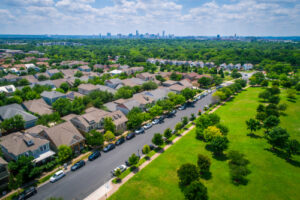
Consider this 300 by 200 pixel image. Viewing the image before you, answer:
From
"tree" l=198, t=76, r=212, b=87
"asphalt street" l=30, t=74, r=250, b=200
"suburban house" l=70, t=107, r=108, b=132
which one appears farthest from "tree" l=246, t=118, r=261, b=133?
"tree" l=198, t=76, r=212, b=87

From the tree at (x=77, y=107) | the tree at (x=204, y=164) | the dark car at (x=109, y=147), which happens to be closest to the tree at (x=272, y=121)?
the tree at (x=204, y=164)

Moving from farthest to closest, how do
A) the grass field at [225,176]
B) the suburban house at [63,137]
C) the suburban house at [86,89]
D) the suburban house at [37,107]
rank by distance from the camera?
the suburban house at [86,89]
the suburban house at [37,107]
the suburban house at [63,137]
the grass field at [225,176]

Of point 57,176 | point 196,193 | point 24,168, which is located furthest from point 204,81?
point 24,168

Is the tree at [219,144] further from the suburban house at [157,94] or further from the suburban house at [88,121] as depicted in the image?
the suburban house at [157,94]

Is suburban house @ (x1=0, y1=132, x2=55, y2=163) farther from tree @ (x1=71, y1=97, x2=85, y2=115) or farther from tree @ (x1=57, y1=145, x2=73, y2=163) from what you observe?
tree @ (x1=71, y1=97, x2=85, y2=115)

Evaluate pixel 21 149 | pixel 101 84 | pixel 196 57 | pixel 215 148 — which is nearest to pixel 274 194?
pixel 215 148

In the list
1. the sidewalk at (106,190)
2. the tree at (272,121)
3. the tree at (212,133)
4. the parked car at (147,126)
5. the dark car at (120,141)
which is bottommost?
the sidewalk at (106,190)
